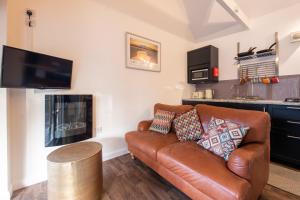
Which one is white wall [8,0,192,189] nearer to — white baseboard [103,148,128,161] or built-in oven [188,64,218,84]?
white baseboard [103,148,128,161]

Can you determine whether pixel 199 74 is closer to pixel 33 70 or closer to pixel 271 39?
pixel 271 39

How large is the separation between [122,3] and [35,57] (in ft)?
5.42

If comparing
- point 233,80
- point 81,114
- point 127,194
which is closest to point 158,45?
point 233,80

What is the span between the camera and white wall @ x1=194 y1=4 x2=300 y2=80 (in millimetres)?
2566

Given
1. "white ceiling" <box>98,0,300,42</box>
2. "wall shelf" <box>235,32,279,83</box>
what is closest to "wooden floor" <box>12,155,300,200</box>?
"wall shelf" <box>235,32,279,83</box>

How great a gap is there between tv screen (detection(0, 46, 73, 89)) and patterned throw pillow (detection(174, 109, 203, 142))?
1642 mm

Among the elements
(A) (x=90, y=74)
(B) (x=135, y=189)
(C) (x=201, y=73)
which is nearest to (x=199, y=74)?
(C) (x=201, y=73)

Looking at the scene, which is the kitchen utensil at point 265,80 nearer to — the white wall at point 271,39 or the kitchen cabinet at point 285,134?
the white wall at point 271,39

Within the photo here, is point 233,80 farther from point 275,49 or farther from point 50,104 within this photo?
point 50,104

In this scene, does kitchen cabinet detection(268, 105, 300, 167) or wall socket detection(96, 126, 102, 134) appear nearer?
kitchen cabinet detection(268, 105, 300, 167)

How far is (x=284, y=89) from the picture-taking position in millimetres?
2656

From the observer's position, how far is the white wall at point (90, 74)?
1.75 m

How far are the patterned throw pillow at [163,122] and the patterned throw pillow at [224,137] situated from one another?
0.68 m

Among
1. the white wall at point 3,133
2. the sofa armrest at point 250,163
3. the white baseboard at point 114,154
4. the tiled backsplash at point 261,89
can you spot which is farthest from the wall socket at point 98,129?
the tiled backsplash at point 261,89
